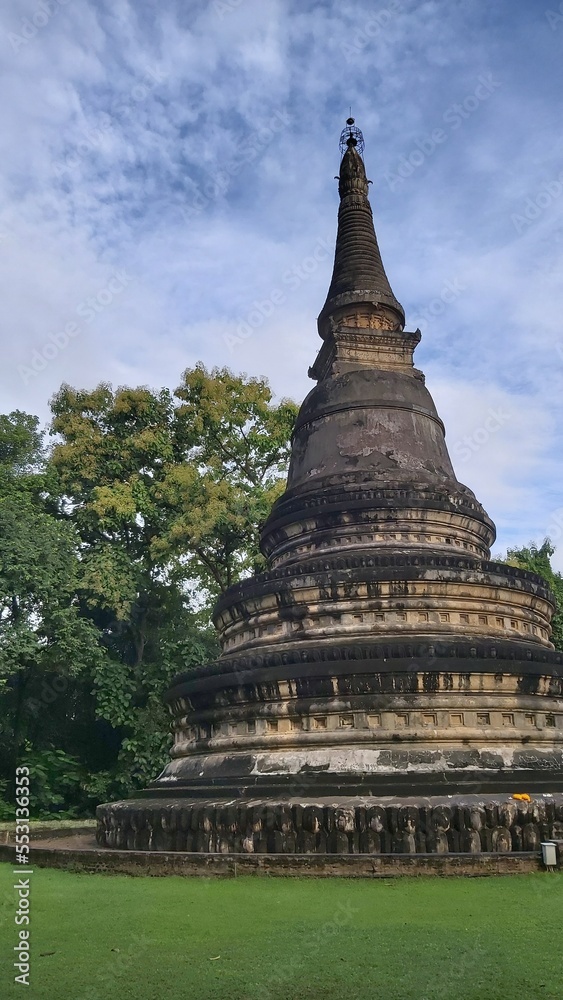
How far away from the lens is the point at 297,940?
6.03 meters

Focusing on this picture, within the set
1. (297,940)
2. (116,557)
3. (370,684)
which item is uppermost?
(116,557)

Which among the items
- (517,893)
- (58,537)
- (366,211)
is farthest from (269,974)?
(366,211)

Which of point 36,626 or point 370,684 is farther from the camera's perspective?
point 36,626

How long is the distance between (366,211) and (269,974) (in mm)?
23011

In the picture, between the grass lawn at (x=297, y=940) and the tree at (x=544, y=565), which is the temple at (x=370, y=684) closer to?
the grass lawn at (x=297, y=940)

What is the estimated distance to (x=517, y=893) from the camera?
300 inches

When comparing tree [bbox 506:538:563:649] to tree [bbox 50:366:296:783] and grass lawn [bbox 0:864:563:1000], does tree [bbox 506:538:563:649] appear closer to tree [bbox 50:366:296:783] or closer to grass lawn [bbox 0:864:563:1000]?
tree [bbox 50:366:296:783]

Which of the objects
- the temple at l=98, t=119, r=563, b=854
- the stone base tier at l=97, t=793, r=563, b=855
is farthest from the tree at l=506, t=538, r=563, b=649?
the stone base tier at l=97, t=793, r=563, b=855

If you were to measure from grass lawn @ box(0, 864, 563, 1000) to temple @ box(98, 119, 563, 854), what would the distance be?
5.27ft

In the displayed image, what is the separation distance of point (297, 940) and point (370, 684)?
21.7ft

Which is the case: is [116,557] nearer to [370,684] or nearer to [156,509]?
[156,509]

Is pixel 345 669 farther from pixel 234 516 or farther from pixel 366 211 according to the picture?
pixel 366 211

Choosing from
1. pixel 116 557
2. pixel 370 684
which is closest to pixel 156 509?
pixel 116 557

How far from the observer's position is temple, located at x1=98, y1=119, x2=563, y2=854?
407 inches
